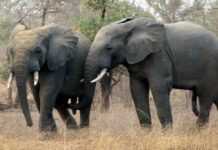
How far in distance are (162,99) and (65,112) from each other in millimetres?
2559

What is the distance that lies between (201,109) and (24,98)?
4182mm

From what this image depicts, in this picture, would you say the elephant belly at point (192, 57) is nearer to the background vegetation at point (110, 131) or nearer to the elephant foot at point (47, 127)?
the background vegetation at point (110, 131)

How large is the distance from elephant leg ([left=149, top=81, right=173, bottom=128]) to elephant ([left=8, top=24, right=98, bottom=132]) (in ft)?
5.60

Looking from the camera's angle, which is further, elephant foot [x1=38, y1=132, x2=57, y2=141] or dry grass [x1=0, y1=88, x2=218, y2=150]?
elephant foot [x1=38, y1=132, x2=57, y2=141]

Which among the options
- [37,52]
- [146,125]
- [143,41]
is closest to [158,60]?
[143,41]

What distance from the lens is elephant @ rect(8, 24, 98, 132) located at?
1152cm

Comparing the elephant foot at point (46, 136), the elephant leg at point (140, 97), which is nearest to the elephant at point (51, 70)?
the elephant foot at point (46, 136)

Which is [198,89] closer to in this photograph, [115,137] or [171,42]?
[171,42]

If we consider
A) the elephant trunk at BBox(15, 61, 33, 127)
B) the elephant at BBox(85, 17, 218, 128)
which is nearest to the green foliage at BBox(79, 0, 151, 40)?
the elephant at BBox(85, 17, 218, 128)

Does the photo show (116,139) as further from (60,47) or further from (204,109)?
(204,109)

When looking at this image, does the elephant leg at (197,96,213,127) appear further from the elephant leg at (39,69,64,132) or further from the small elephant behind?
the elephant leg at (39,69,64,132)

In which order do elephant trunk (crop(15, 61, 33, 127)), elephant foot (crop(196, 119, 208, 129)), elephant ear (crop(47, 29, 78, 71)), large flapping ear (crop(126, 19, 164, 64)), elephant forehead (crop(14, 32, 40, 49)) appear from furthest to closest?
elephant foot (crop(196, 119, 208, 129))
large flapping ear (crop(126, 19, 164, 64))
elephant ear (crop(47, 29, 78, 71))
elephant forehead (crop(14, 32, 40, 49))
elephant trunk (crop(15, 61, 33, 127))

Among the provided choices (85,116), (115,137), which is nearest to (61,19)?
(85,116)

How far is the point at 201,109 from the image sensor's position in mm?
13297
